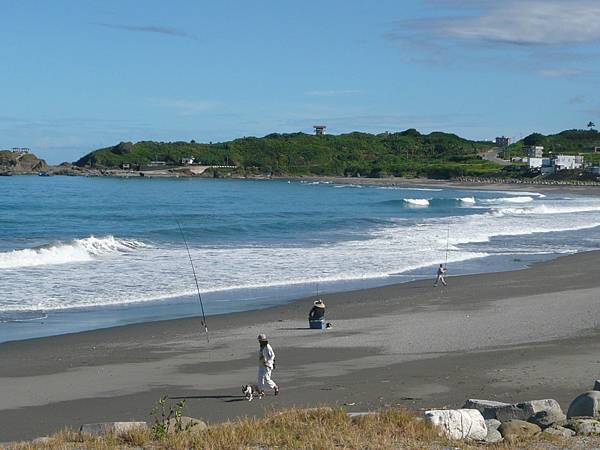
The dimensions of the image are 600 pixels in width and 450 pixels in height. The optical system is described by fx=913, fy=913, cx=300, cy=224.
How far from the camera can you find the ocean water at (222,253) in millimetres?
22516

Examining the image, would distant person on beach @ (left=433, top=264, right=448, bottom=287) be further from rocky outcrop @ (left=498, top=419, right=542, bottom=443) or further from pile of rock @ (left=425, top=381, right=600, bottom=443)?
rocky outcrop @ (left=498, top=419, right=542, bottom=443)

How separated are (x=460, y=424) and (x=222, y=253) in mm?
25779

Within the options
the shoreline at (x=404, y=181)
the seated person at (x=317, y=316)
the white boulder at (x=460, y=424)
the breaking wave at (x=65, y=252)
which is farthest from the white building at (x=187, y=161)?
the white boulder at (x=460, y=424)

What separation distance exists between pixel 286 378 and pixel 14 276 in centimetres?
1558

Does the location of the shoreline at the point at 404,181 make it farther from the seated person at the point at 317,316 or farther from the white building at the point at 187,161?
the seated person at the point at 317,316

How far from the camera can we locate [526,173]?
146000 mm

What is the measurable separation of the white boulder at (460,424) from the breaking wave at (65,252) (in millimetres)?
22978

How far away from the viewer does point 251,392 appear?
13.0 meters

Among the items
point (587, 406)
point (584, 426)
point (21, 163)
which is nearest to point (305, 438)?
point (584, 426)

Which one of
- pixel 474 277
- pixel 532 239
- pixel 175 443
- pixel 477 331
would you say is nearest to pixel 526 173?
pixel 532 239

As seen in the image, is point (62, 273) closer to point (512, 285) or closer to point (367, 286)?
point (367, 286)


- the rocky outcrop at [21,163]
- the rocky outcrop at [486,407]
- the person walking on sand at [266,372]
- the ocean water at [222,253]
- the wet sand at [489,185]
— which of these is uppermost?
the rocky outcrop at [21,163]

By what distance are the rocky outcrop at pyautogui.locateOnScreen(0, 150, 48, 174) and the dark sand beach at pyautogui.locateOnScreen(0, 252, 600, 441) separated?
159033mm

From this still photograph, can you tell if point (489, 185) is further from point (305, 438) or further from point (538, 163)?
point (305, 438)
